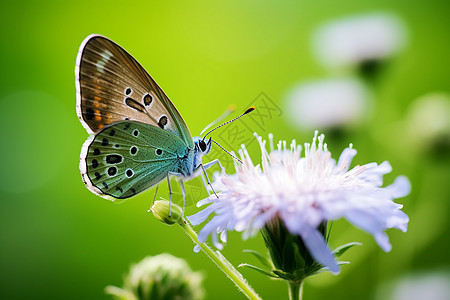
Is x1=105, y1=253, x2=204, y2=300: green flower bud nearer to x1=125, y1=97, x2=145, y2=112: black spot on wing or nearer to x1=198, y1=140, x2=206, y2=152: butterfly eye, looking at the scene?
x1=198, y1=140, x2=206, y2=152: butterfly eye

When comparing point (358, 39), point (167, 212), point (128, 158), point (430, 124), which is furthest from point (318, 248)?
point (358, 39)

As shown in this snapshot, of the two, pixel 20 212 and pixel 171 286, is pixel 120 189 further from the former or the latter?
pixel 20 212

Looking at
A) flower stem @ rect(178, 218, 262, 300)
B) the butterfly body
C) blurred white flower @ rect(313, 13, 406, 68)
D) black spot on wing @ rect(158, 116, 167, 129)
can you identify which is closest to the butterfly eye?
the butterfly body

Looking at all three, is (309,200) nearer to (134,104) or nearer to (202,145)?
(202,145)

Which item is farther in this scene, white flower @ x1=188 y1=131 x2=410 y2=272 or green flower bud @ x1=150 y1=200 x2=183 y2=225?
green flower bud @ x1=150 y1=200 x2=183 y2=225

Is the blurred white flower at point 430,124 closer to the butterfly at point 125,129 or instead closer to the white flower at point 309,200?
the white flower at point 309,200

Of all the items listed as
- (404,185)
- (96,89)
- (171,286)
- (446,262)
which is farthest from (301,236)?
(446,262)

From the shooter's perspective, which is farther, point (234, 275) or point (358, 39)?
point (358, 39)
